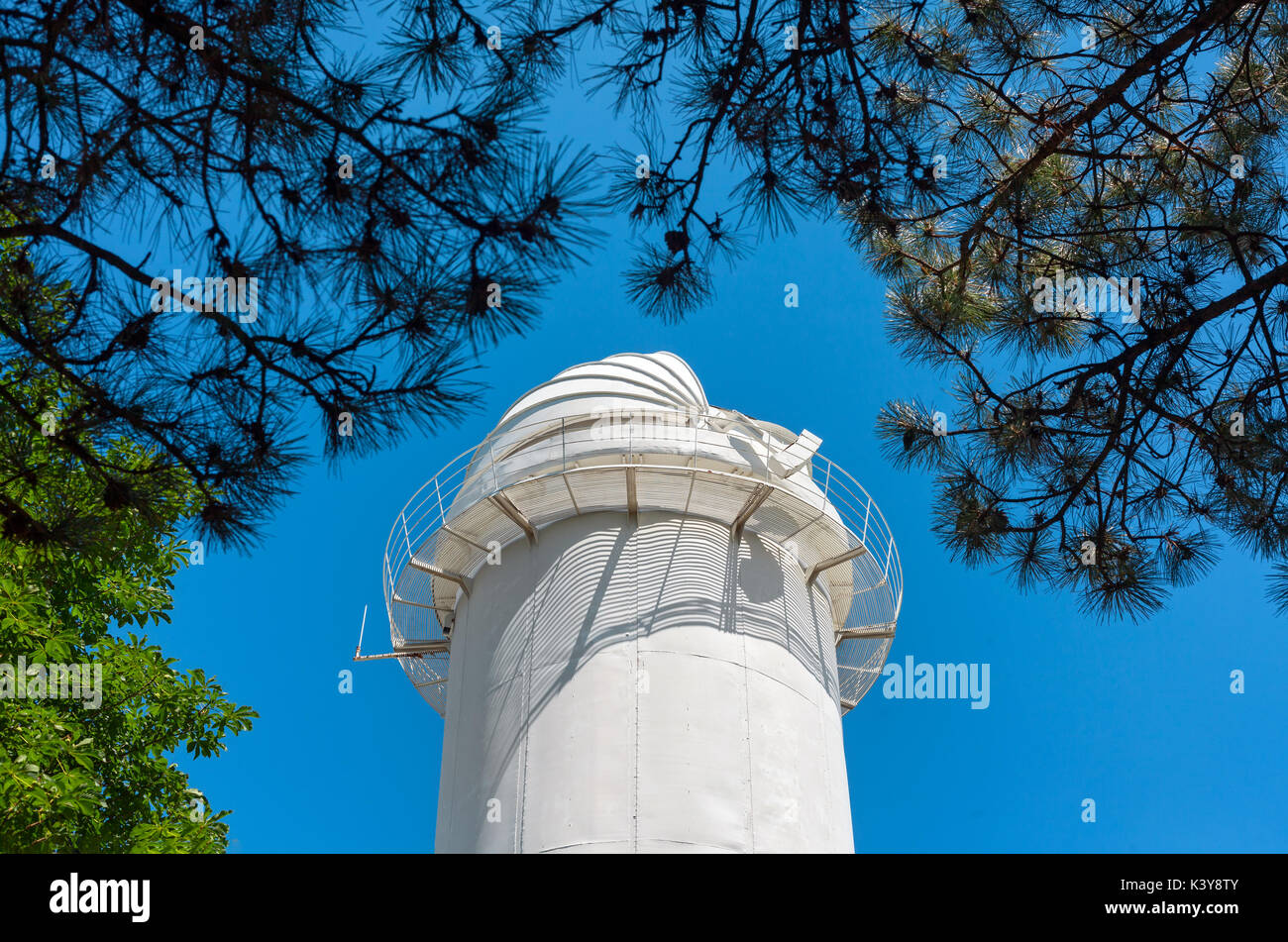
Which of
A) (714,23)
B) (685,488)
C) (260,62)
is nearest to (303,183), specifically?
(260,62)

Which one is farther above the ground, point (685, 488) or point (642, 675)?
point (685, 488)

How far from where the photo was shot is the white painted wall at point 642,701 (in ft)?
40.6

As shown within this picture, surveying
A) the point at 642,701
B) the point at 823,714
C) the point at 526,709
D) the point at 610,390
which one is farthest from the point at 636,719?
the point at 610,390

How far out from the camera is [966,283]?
28.6ft

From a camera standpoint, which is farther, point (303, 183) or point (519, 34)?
point (519, 34)

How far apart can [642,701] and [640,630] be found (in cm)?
91

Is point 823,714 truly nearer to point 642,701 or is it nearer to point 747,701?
point 747,701

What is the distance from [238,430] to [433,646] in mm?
10688

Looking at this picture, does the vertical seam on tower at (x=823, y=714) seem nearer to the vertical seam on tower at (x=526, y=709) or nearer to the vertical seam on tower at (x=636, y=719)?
the vertical seam on tower at (x=636, y=719)

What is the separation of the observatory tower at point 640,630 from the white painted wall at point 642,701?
0.08 ft

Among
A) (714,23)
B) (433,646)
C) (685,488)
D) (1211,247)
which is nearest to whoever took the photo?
(714,23)

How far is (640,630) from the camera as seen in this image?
13.5m

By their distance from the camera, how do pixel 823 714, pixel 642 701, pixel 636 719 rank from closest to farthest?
pixel 636 719
pixel 642 701
pixel 823 714
